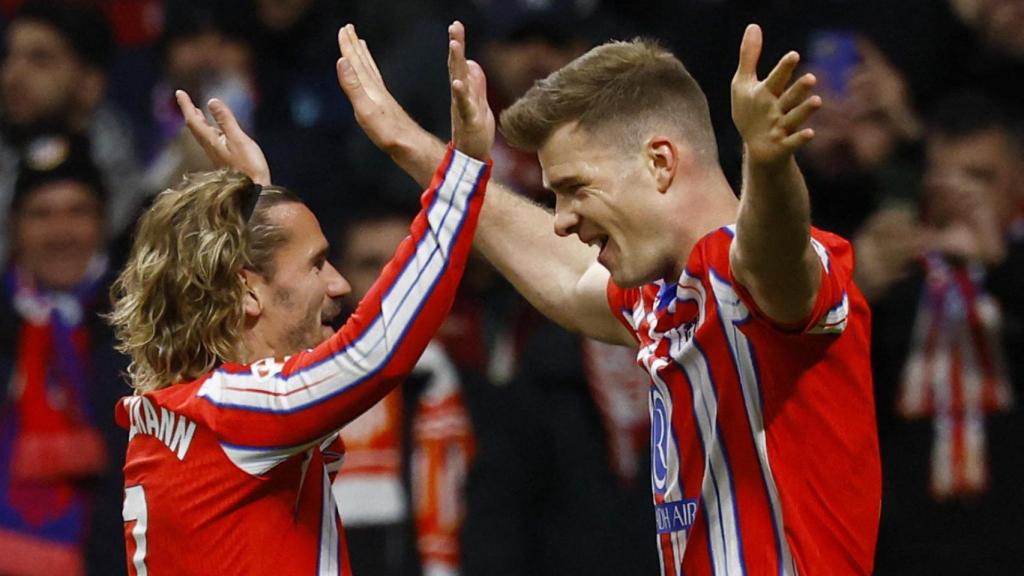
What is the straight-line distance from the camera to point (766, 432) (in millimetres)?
3154

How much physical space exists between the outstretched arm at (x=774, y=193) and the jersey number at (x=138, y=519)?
1.12m

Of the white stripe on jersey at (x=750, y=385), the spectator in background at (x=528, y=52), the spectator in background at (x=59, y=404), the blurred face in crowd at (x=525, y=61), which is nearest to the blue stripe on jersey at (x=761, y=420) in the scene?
the white stripe on jersey at (x=750, y=385)

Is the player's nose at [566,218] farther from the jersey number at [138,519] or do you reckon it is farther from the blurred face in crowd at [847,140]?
the blurred face in crowd at [847,140]

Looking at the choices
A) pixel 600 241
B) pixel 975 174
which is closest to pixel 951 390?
pixel 975 174

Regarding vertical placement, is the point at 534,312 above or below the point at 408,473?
above

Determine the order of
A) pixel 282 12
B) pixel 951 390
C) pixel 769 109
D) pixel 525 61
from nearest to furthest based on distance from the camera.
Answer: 1. pixel 769 109
2. pixel 951 390
3. pixel 525 61
4. pixel 282 12

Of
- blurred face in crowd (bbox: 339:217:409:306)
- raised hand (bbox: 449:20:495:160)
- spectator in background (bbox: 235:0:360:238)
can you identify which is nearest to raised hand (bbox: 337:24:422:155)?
raised hand (bbox: 449:20:495:160)

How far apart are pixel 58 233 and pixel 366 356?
3.31 metres

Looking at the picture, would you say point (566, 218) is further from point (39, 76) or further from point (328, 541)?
point (39, 76)

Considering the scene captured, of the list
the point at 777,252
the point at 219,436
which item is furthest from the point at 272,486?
the point at 777,252

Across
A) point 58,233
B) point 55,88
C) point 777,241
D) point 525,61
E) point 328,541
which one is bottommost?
point 328,541

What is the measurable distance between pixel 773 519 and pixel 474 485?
2514 millimetres

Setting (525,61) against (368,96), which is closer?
(368,96)

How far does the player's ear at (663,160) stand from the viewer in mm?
3248
